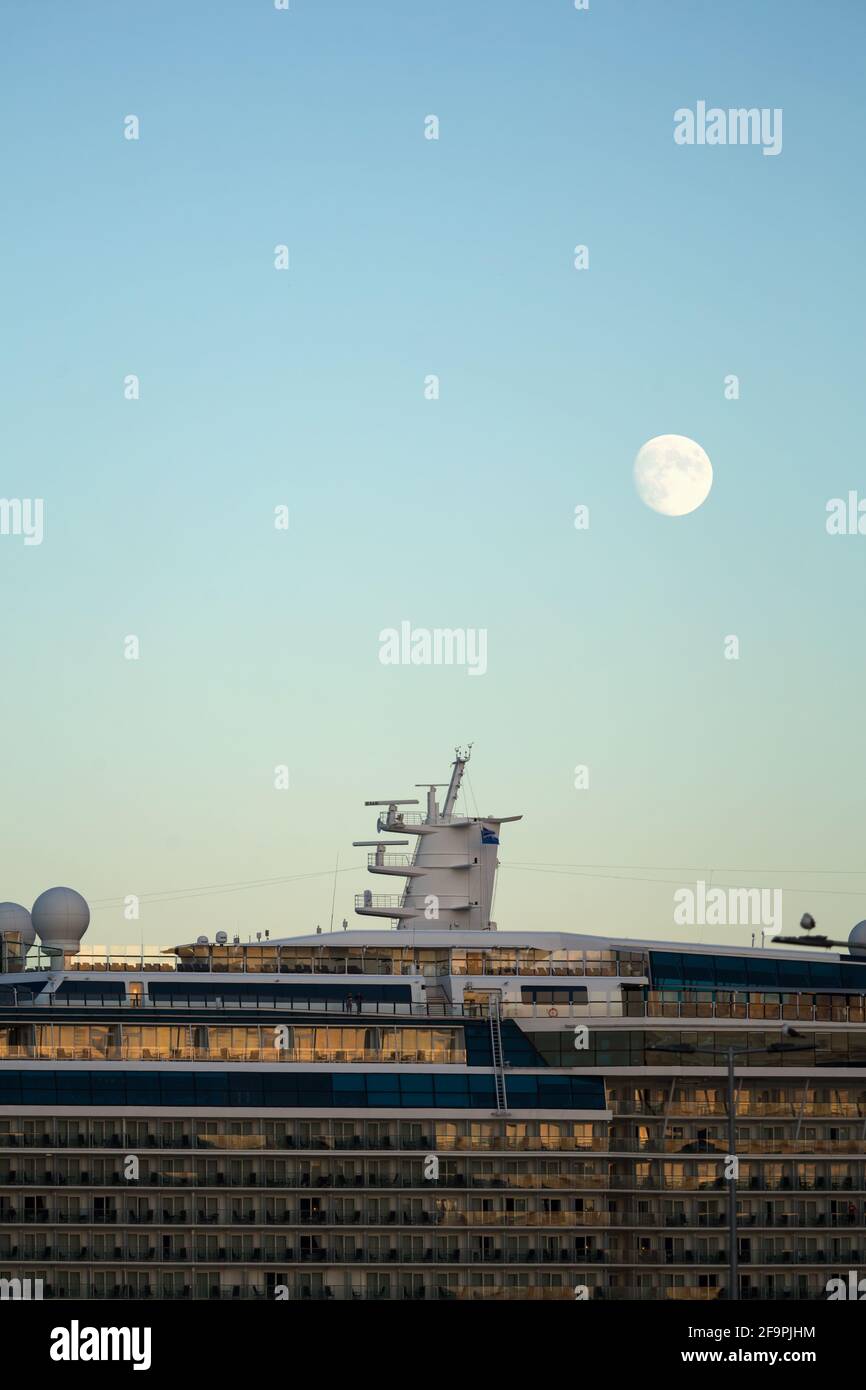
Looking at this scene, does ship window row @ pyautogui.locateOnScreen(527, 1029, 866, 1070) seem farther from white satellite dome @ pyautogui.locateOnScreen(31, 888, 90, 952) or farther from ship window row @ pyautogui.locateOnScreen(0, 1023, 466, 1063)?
white satellite dome @ pyautogui.locateOnScreen(31, 888, 90, 952)

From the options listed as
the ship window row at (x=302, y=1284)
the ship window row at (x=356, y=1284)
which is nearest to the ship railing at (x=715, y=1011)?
the ship window row at (x=356, y=1284)

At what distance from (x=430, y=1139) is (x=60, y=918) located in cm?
1872

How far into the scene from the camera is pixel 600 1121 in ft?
223

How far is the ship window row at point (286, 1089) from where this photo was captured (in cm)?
6594

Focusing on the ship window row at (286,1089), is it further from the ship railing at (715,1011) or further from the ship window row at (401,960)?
the ship window row at (401,960)

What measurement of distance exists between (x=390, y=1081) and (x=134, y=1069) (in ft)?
26.7

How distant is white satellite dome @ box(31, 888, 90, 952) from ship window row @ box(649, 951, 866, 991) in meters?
21.4

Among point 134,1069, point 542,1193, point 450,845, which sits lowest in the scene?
point 542,1193

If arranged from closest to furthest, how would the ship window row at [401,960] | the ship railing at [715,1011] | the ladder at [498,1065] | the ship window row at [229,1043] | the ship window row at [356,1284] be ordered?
the ship window row at [356,1284] → the ship window row at [229,1043] → the ladder at [498,1065] → the ship railing at [715,1011] → the ship window row at [401,960]

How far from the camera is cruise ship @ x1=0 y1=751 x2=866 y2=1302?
65.4 metres

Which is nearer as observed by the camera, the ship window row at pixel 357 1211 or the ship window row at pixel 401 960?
the ship window row at pixel 357 1211

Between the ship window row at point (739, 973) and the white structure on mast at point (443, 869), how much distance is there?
13517 mm
